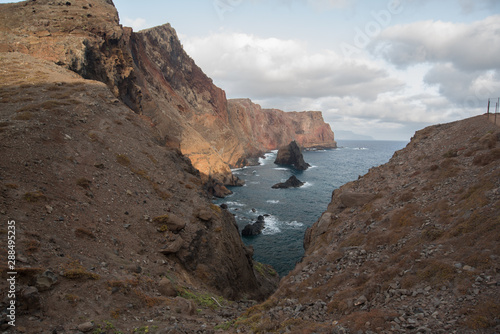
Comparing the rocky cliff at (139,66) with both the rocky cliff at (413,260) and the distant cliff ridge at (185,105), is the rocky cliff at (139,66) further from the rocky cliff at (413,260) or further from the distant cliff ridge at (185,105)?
the rocky cliff at (413,260)

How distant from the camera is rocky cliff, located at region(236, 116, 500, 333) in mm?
7938

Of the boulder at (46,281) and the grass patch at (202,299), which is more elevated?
the boulder at (46,281)

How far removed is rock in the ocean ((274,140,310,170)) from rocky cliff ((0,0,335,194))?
2150 centimetres

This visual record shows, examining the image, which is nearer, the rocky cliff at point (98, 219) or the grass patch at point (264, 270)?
the rocky cliff at point (98, 219)

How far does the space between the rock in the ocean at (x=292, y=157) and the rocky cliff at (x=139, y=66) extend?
21.5 metres

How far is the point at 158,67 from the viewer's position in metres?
102

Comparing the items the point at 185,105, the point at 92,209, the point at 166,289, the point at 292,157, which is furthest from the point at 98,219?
the point at 292,157

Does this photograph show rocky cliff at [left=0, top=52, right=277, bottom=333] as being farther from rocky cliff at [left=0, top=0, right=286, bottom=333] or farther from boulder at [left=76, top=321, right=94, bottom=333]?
boulder at [left=76, top=321, right=94, bottom=333]

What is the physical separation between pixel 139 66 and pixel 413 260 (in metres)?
87.3

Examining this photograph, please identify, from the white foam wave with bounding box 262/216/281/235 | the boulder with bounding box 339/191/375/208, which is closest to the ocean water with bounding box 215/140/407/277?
the white foam wave with bounding box 262/216/281/235

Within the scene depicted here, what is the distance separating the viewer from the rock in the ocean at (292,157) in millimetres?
126750

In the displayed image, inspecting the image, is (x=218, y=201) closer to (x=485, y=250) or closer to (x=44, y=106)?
(x=44, y=106)

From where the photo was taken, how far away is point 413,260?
36.5 ft

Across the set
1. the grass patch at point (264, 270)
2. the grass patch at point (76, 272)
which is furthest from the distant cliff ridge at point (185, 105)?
the grass patch at point (76, 272)
